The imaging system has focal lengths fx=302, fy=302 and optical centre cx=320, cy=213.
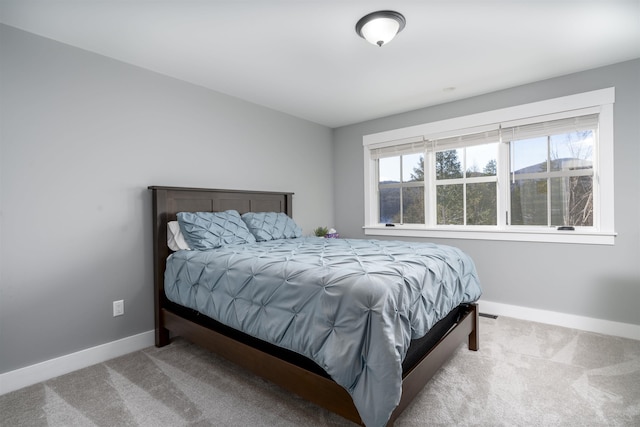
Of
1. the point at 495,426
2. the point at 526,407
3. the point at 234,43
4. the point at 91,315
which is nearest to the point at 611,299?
the point at 526,407

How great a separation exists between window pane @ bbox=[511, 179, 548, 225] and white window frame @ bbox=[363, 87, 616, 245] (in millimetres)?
77

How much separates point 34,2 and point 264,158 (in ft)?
7.29

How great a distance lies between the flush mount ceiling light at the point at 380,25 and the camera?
1.96 meters

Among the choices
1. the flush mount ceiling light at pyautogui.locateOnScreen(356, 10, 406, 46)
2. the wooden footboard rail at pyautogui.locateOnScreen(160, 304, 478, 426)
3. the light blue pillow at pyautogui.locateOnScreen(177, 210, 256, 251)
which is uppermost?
the flush mount ceiling light at pyautogui.locateOnScreen(356, 10, 406, 46)

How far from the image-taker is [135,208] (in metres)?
2.58

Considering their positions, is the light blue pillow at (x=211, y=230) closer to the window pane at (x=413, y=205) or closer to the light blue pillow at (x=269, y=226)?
the light blue pillow at (x=269, y=226)

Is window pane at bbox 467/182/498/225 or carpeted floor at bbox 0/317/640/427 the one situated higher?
window pane at bbox 467/182/498/225

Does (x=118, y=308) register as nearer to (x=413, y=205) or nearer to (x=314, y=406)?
(x=314, y=406)

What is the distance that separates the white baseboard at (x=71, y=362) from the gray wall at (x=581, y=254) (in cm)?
336

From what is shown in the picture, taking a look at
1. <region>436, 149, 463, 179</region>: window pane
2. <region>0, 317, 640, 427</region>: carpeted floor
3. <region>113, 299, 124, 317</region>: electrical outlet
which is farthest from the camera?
<region>436, 149, 463, 179</region>: window pane

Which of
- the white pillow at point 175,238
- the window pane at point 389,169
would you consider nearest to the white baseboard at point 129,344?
the white pillow at point 175,238

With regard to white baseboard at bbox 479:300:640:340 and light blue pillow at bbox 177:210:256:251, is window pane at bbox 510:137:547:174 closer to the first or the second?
white baseboard at bbox 479:300:640:340

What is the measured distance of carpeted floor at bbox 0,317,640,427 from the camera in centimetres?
163

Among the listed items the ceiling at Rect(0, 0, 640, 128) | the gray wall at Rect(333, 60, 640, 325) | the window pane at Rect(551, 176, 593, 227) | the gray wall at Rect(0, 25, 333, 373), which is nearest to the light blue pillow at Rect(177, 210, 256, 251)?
the gray wall at Rect(0, 25, 333, 373)
